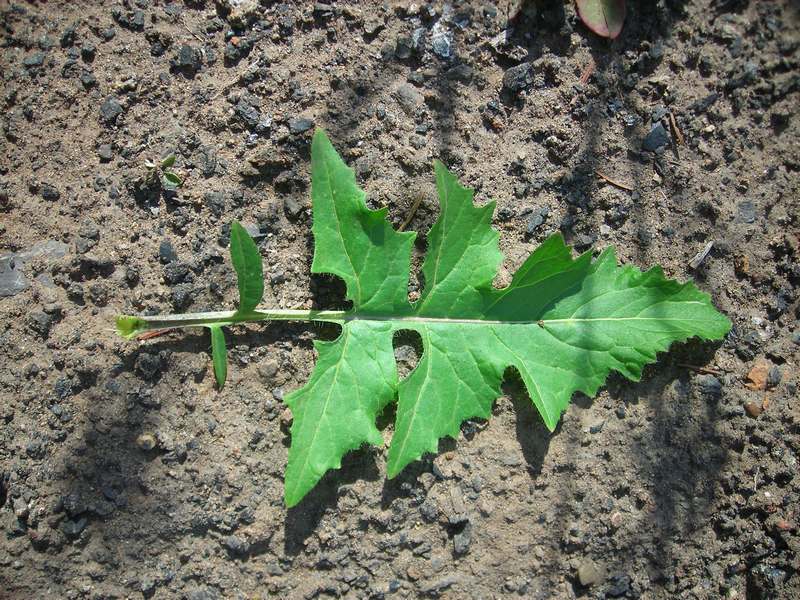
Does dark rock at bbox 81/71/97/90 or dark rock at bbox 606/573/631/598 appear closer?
dark rock at bbox 606/573/631/598

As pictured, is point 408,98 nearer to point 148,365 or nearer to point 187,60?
point 187,60

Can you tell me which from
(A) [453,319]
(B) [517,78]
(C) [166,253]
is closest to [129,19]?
(C) [166,253]

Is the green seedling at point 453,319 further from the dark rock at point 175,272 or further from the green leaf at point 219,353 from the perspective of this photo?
the dark rock at point 175,272

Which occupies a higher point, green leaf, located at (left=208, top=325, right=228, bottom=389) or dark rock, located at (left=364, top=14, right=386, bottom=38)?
dark rock, located at (left=364, top=14, right=386, bottom=38)

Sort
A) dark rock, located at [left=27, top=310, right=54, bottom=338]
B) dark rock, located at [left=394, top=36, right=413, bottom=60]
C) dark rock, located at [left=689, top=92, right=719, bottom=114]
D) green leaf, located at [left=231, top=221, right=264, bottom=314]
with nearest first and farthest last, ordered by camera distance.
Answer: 1. green leaf, located at [left=231, top=221, right=264, bottom=314]
2. dark rock, located at [left=27, top=310, right=54, bottom=338]
3. dark rock, located at [left=394, top=36, right=413, bottom=60]
4. dark rock, located at [left=689, top=92, right=719, bottom=114]

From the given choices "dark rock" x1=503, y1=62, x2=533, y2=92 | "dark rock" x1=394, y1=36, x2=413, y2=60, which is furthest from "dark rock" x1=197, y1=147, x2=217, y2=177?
"dark rock" x1=503, y1=62, x2=533, y2=92

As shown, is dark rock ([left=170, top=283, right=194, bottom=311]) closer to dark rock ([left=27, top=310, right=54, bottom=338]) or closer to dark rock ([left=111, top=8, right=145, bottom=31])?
dark rock ([left=27, top=310, right=54, bottom=338])

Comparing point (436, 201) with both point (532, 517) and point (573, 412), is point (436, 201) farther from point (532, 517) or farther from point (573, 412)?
point (532, 517)
